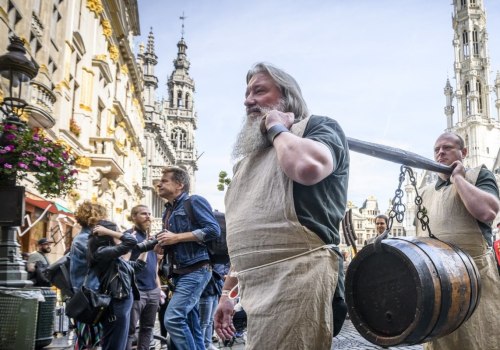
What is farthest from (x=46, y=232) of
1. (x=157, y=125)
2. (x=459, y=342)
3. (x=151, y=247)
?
(x=157, y=125)

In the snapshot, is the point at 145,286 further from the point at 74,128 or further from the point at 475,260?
the point at 74,128

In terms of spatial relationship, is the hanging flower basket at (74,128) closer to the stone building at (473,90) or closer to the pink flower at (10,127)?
the pink flower at (10,127)

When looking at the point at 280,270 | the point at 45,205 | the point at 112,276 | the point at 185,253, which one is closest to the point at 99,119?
the point at 45,205

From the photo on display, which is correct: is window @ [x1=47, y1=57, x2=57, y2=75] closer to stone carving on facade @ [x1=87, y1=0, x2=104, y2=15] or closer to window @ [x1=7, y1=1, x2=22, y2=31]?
window @ [x1=7, y1=1, x2=22, y2=31]

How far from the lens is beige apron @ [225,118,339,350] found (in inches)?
78.3

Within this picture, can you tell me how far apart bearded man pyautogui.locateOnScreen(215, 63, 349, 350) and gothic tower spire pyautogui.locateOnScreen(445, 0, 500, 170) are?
8456 centimetres

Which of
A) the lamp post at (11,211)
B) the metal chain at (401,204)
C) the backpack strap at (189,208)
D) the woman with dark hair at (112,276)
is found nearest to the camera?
the metal chain at (401,204)

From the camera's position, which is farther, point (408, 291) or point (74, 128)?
point (74, 128)

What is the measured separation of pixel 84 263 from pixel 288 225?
4.17 m

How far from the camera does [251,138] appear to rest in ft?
7.58

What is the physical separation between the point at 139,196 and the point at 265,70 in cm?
4133

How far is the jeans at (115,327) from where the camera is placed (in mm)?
5254

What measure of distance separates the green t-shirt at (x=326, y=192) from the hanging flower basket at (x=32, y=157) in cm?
612

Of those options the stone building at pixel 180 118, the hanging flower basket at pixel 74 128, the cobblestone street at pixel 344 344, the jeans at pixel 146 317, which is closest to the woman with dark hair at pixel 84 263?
the jeans at pixel 146 317
